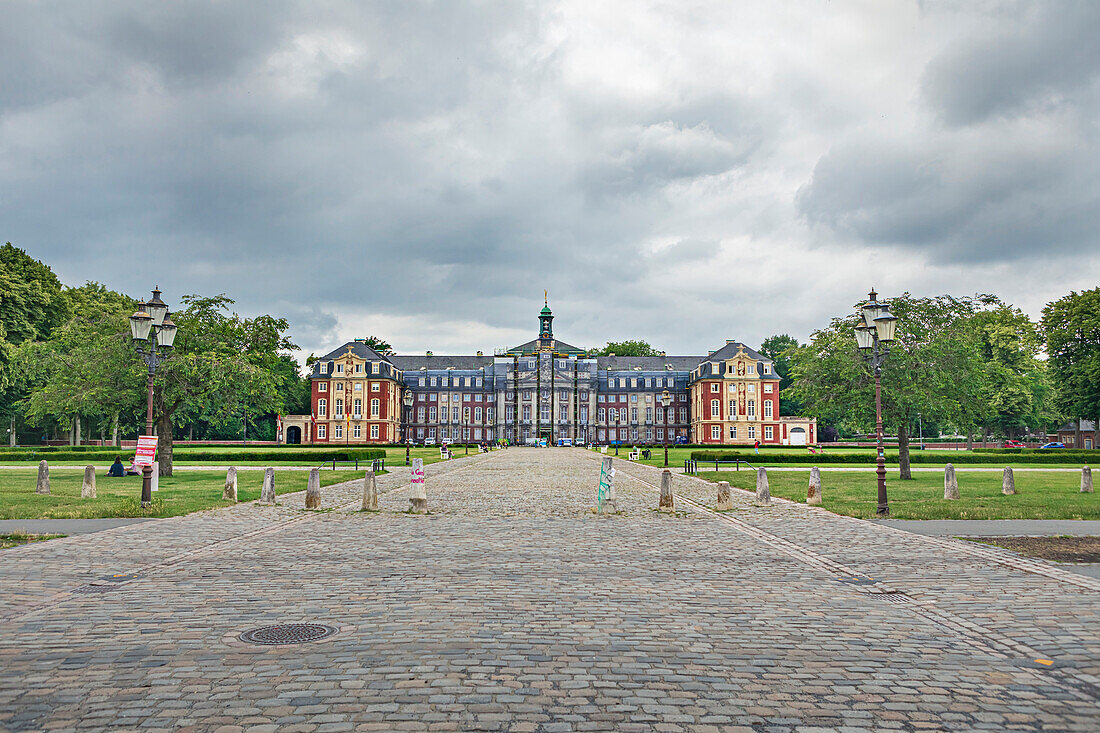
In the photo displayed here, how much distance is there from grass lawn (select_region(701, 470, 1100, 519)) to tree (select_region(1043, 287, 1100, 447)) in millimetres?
31875

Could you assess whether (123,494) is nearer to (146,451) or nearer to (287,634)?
(146,451)

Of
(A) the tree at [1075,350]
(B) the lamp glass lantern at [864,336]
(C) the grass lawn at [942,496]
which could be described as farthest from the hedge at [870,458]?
(B) the lamp glass lantern at [864,336]

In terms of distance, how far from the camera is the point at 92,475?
65.3 feet

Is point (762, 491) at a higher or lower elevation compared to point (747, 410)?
lower

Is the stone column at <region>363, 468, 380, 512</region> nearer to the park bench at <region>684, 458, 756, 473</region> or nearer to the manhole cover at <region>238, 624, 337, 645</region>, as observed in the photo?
the manhole cover at <region>238, 624, 337, 645</region>

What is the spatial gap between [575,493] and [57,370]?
21.4 metres

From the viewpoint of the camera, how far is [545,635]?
21.9 feet

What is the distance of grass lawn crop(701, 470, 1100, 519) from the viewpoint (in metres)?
16.7

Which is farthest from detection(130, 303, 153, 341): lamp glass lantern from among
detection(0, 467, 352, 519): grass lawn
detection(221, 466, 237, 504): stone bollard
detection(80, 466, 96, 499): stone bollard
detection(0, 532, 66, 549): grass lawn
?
detection(0, 532, 66, 549): grass lawn

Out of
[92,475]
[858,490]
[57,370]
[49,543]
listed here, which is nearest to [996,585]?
[49,543]

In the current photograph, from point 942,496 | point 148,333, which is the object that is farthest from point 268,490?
point 942,496

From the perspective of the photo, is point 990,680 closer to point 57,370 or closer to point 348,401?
point 57,370

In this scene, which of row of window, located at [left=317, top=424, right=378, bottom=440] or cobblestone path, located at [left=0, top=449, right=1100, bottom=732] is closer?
cobblestone path, located at [left=0, top=449, right=1100, bottom=732]

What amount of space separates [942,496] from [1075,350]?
52.1 m
